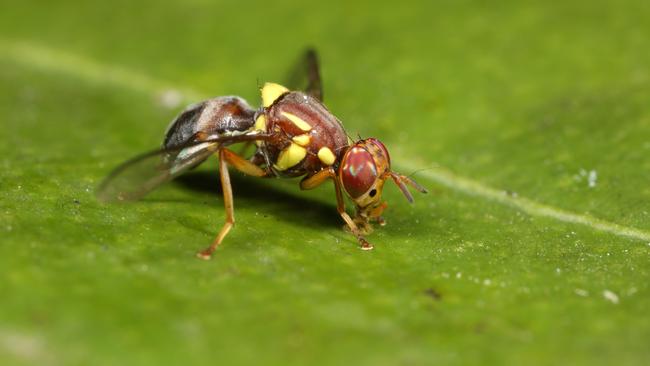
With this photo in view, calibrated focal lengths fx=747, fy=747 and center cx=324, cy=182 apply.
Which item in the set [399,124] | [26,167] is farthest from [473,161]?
[26,167]

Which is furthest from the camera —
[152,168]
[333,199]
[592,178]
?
[333,199]

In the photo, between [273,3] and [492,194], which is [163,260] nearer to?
[492,194]

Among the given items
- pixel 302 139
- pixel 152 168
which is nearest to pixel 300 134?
pixel 302 139

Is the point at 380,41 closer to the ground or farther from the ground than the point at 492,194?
farther from the ground

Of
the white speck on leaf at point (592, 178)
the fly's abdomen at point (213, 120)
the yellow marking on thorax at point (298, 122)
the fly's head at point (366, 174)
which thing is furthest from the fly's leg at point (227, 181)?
the white speck on leaf at point (592, 178)

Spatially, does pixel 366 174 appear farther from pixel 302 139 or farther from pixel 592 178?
pixel 592 178

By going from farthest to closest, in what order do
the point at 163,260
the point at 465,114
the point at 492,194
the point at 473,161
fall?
the point at 465,114 < the point at 473,161 < the point at 492,194 < the point at 163,260

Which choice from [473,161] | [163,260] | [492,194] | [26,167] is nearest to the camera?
[163,260]
